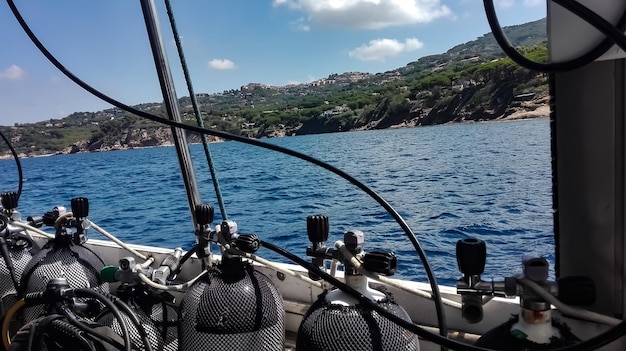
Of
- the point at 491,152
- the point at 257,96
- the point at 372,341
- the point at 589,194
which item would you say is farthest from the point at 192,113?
the point at 491,152

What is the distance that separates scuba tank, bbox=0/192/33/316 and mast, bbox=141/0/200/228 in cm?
51

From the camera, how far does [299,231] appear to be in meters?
6.73

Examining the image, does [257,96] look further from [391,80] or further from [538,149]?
[391,80]

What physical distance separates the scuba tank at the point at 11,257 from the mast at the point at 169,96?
1.67ft

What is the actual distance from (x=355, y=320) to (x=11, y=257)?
1173mm

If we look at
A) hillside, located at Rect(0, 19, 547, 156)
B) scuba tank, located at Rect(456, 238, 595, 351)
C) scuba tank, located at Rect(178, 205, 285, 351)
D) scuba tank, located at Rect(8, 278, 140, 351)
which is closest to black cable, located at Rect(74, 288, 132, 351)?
scuba tank, located at Rect(8, 278, 140, 351)

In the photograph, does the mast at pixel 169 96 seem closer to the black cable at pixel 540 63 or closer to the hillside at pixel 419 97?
the black cable at pixel 540 63

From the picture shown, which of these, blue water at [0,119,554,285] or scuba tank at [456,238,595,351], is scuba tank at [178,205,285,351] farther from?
blue water at [0,119,554,285]

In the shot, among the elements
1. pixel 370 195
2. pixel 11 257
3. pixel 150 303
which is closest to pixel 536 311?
pixel 370 195

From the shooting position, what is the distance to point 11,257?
4.94ft

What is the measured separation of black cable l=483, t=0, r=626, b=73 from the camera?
2.04 ft

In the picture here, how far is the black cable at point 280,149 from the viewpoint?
2.82 ft

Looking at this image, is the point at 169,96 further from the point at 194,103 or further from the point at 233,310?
the point at 233,310

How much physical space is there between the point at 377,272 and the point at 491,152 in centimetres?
1315
